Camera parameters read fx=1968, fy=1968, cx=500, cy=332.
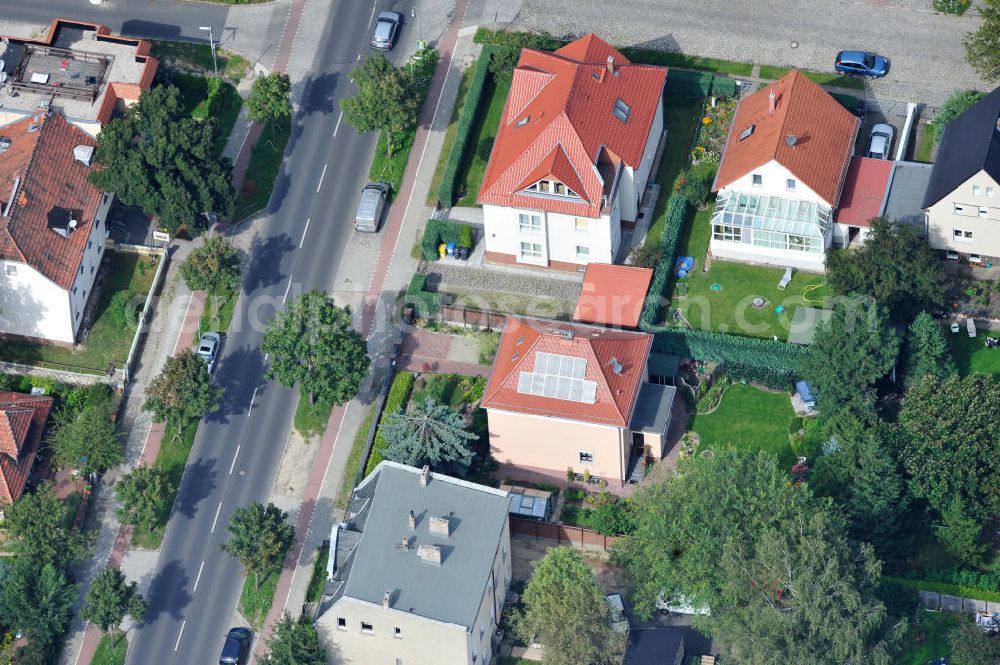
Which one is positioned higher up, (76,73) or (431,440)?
(76,73)

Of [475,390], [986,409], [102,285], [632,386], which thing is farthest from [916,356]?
[102,285]

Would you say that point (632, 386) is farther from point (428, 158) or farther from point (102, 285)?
point (102, 285)

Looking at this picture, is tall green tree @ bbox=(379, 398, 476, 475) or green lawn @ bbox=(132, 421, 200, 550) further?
green lawn @ bbox=(132, 421, 200, 550)

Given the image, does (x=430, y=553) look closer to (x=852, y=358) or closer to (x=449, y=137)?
(x=852, y=358)

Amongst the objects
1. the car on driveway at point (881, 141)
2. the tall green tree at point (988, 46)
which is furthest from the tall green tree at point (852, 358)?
the tall green tree at point (988, 46)

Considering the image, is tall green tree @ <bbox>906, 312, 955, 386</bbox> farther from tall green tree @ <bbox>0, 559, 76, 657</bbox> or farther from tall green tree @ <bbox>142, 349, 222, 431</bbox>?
tall green tree @ <bbox>0, 559, 76, 657</bbox>

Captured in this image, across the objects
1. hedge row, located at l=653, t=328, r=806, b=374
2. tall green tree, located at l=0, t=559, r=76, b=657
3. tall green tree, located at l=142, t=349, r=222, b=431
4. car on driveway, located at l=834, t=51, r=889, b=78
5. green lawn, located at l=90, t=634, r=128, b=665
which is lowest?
green lawn, located at l=90, t=634, r=128, b=665

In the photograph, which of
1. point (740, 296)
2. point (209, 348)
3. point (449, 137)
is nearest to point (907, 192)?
point (740, 296)

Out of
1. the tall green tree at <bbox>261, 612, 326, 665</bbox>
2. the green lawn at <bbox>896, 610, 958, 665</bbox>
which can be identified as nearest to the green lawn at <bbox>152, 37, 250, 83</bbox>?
the tall green tree at <bbox>261, 612, 326, 665</bbox>
